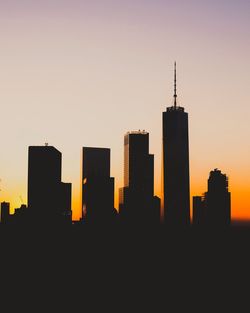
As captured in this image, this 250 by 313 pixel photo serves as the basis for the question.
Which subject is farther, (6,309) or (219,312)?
(219,312)

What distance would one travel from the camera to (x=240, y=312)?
7761 inches

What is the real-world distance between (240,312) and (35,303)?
254ft

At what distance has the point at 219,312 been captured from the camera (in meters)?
200

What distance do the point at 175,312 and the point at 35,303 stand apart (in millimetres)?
52958

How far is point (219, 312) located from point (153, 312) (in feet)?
82.9

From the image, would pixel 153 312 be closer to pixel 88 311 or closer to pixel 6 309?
pixel 88 311

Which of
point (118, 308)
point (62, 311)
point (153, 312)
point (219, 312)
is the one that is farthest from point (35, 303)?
point (219, 312)

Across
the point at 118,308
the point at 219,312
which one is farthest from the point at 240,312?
the point at 118,308

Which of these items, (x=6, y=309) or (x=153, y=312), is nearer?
(x=6, y=309)

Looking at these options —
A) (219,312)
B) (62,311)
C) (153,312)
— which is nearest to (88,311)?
(62,311)

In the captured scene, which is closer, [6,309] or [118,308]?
[6,309]

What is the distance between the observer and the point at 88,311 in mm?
194875

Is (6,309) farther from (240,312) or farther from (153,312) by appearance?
(240,312)

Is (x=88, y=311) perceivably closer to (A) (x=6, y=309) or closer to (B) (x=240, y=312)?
(A) (x=6, y=309)
